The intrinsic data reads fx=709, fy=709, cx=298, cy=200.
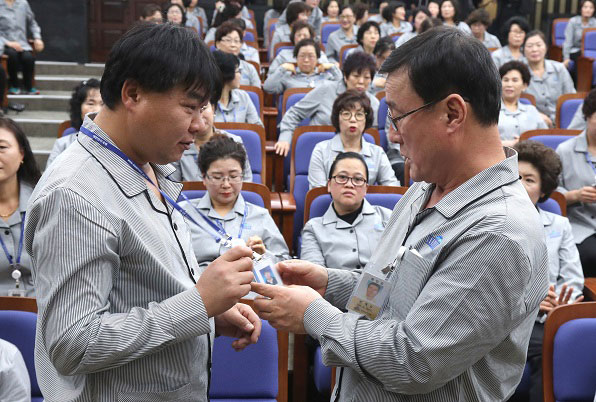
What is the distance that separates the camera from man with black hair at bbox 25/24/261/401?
1.09 meters

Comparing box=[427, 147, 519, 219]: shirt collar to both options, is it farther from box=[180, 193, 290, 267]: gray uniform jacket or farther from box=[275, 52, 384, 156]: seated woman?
box=[275, 52, 384, 156]: seated woman

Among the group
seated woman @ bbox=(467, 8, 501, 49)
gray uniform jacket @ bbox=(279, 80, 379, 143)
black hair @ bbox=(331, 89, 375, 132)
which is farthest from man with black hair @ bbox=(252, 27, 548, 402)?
seated woman @ bbox=(467, 8, 501, 49)

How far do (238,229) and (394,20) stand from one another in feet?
20.1

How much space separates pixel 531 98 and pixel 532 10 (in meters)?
5.61

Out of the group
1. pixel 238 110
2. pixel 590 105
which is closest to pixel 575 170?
pixel 590 105

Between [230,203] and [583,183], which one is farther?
[583,183]

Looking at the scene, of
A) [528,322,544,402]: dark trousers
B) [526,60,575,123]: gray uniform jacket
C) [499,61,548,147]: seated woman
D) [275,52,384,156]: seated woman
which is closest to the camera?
[528,322,544,402]: dark trousers

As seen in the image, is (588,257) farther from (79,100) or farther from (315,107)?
(79,100)

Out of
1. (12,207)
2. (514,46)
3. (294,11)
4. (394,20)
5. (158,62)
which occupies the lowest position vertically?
(12,207)

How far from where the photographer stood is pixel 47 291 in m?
1.10

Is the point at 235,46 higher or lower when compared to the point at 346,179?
higher

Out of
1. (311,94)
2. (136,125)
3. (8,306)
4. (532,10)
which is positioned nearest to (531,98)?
(311,94)

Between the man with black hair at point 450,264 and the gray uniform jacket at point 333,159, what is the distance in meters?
2.51

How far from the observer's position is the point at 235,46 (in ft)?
19.2
